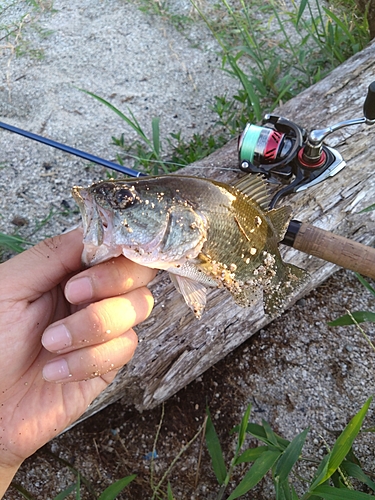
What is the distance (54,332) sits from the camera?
1692 millimetres

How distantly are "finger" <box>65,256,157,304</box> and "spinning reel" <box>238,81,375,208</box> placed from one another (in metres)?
0.81

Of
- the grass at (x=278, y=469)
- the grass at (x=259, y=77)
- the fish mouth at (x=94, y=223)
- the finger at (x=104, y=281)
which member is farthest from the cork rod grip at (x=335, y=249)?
the grass at (x=259, y=77)

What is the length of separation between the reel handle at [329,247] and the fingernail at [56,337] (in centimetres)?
106

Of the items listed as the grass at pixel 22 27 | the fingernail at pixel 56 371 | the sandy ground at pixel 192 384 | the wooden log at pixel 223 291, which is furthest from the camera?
the grass at pixel 22 27

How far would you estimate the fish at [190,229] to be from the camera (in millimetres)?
1638

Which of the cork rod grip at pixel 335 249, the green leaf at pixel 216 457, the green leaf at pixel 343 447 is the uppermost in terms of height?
the cork rod grip at pixel 335 249

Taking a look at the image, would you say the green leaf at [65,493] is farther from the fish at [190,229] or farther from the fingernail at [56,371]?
the fish at [190,229]

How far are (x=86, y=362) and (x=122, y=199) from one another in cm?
64

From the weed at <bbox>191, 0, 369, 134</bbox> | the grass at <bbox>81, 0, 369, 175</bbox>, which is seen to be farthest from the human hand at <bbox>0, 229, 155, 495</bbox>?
the weed at <bbox>191, 0, 369, 134</bbox>

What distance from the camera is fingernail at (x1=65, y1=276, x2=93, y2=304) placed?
1726mm

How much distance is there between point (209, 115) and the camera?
416cm

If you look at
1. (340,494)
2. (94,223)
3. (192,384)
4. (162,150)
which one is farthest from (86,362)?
(162,150)

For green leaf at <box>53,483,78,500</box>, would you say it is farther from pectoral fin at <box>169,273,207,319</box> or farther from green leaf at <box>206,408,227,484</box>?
pectoral fin at <box>169,273,207,319</box>

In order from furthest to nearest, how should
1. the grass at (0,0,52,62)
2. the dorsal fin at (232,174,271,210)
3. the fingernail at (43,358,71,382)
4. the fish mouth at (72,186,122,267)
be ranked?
the grass at (0,0,52,62) → the dorsal fin at (232,174,271,210) → the fingernail at (43,358,71,382) → the fish mouth at (72,186,122,267)
